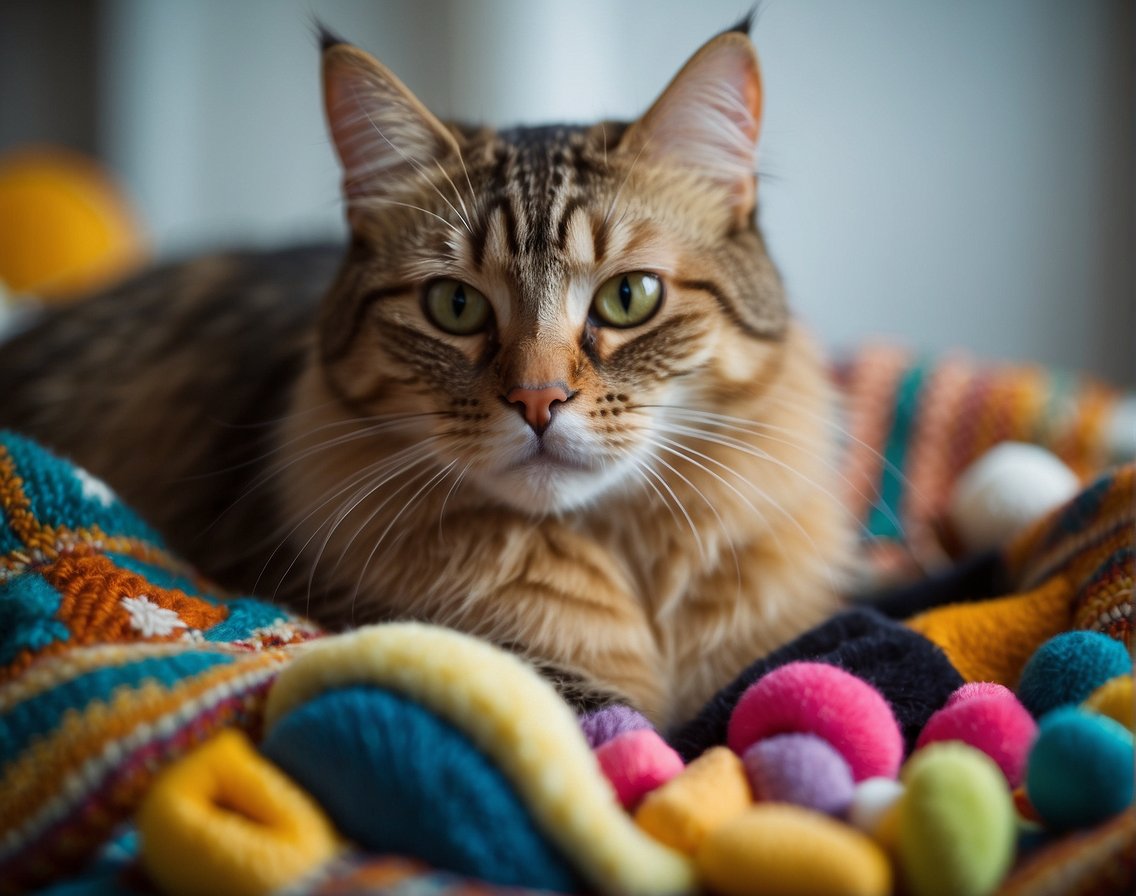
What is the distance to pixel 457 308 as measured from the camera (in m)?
1.10

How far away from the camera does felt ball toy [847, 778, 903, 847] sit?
639mm

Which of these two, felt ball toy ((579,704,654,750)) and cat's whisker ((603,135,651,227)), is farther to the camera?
cat's whisker ((603,135,651,227))

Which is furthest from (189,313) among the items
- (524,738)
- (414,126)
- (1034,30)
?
(1034,30)

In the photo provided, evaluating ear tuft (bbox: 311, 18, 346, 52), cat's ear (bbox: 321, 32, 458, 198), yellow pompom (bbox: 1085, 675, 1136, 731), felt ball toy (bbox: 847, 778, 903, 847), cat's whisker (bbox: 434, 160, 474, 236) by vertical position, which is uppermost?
ear tuft (bbox: 311, 18, 346, 52)

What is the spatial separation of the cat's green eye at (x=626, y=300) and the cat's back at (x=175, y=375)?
562mm

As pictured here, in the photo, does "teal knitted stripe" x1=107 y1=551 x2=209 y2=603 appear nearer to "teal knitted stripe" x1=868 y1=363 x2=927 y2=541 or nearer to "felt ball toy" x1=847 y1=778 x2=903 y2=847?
"felt ball toy" x1=847 y1=778 x2=903 y2=847

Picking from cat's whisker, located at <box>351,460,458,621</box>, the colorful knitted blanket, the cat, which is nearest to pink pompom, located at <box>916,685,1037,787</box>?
the colorful knitted blanket

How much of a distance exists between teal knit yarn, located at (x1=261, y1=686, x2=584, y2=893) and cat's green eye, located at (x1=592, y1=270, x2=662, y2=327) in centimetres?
53

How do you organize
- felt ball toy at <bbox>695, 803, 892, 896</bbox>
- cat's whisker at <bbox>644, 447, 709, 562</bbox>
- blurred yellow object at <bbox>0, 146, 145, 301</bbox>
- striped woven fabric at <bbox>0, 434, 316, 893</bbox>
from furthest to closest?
1. blurred yellow object at <bbox>0, 146, 145, 301</bbox>
2. cat's whisker at <bbox>644, 447, 709, 562</bbox>
3. striped woven fabric at <bbox>0, 434, 316, 893</bbox>
4. felt ball toy at <bbox>695, 803, 892, 896</bbox>

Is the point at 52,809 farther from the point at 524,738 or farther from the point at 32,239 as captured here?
the point at 32,239

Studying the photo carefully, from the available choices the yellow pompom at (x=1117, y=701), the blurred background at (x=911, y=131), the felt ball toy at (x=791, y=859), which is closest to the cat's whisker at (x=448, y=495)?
the felt ball toy at (x=791, y=859)

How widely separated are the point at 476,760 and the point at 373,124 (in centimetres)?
84

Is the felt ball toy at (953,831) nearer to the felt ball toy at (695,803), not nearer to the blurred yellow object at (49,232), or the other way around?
the felt ball toy at (695,803)

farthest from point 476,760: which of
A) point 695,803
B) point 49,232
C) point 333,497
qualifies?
point 49,232
